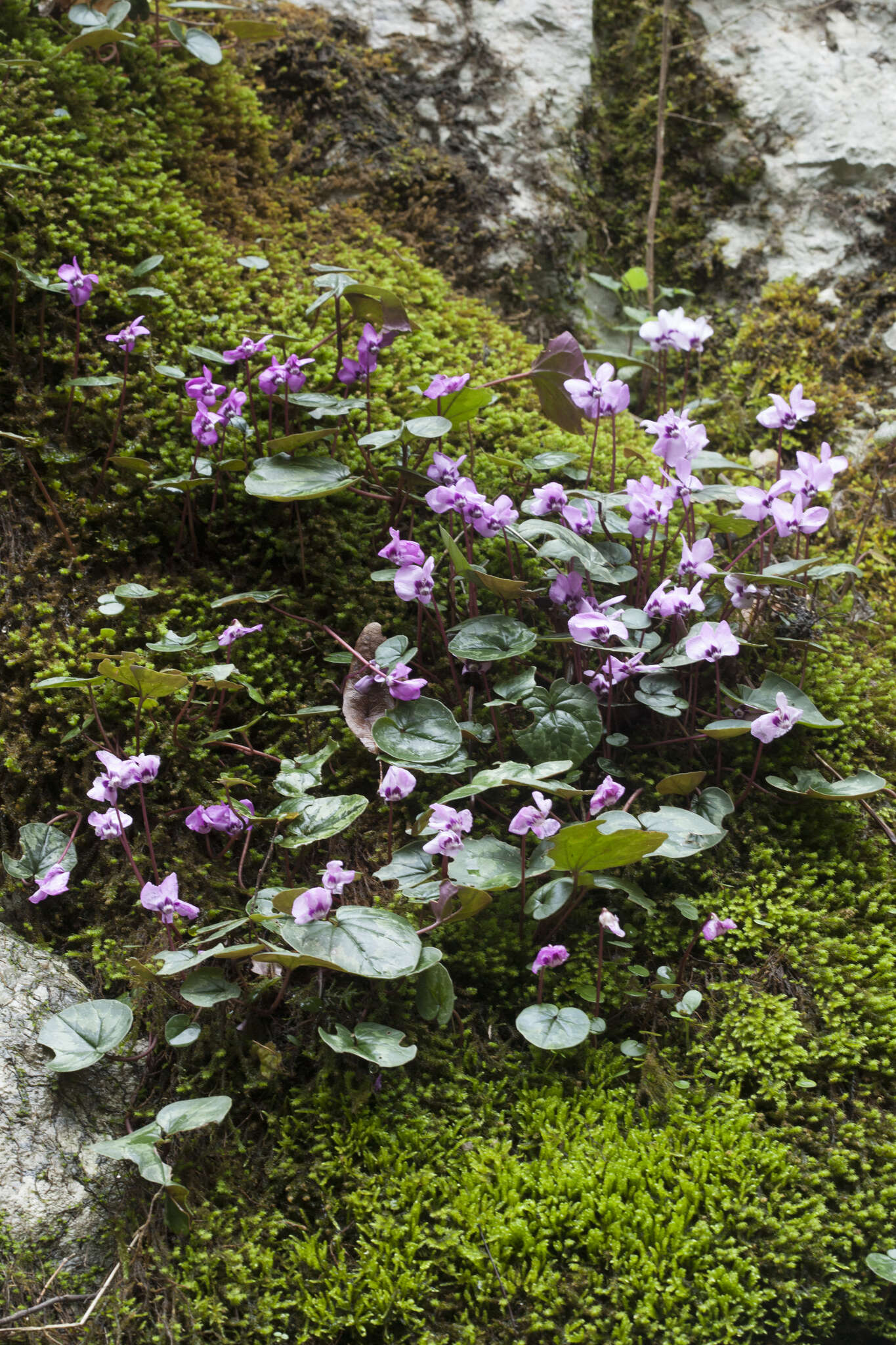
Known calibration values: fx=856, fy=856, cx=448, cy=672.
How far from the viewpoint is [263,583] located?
2307mm

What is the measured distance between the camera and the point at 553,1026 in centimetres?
158

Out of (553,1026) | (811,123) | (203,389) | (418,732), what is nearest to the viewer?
(553,1026)

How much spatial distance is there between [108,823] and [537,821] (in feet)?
2.82

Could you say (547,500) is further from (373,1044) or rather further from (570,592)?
(373,1044)

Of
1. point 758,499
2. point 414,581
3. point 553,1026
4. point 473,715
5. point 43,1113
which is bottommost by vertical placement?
point 43,1113

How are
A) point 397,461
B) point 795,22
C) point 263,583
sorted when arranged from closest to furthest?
point 263,583, point 397,461, point 795,22

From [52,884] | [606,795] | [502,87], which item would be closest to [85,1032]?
[52,884]

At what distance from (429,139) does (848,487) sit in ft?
7.40

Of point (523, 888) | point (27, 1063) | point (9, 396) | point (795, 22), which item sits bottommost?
point (27, 1063)

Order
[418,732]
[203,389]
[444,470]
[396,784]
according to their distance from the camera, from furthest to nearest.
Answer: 1. [203,389]
2. [444,470]
3. [418,732]
4. [396,784]

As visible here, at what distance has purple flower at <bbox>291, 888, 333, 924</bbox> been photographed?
4.75ft

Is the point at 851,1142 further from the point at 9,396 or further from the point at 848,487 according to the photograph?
the point at 9,396

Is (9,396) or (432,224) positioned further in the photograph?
(432,224)

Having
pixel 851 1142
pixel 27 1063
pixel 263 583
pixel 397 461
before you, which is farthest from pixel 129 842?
pixel 851 1142
